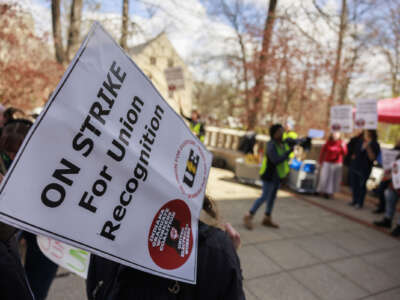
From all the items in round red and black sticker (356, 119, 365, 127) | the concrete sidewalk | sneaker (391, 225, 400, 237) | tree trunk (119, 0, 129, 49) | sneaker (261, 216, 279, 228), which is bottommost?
the concrete sidewalk

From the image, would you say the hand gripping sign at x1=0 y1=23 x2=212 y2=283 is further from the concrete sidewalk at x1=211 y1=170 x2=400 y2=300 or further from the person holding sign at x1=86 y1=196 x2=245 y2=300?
the concrete sidewalk at x1=211 y1=170 x2=400 y2=300

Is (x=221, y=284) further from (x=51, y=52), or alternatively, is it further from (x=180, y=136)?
(x=51, y=52)

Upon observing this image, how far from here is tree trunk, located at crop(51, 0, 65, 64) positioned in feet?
23.7

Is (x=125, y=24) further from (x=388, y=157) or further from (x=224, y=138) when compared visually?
(x=388, y=157)

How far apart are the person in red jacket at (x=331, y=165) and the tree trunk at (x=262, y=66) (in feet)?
12.1

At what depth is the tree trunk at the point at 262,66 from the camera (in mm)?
10415

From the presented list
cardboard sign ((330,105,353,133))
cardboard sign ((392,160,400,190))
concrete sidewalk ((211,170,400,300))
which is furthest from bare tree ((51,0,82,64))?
cardboard sign ((392,160,400,190))

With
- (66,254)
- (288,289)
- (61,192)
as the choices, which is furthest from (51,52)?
(61,192)

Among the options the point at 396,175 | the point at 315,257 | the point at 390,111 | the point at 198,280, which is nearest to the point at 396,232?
the point at 396,175

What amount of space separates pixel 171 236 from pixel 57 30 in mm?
8250

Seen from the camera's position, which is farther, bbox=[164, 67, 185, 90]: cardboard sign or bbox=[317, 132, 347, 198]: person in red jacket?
bbox=[317, 132, 347, 198]: person in red jacket

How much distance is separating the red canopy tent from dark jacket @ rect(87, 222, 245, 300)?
24.4 feet

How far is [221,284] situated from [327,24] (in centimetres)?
1226

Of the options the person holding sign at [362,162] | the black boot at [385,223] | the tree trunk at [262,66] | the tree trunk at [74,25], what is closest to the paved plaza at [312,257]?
the black boot at [385,223]
